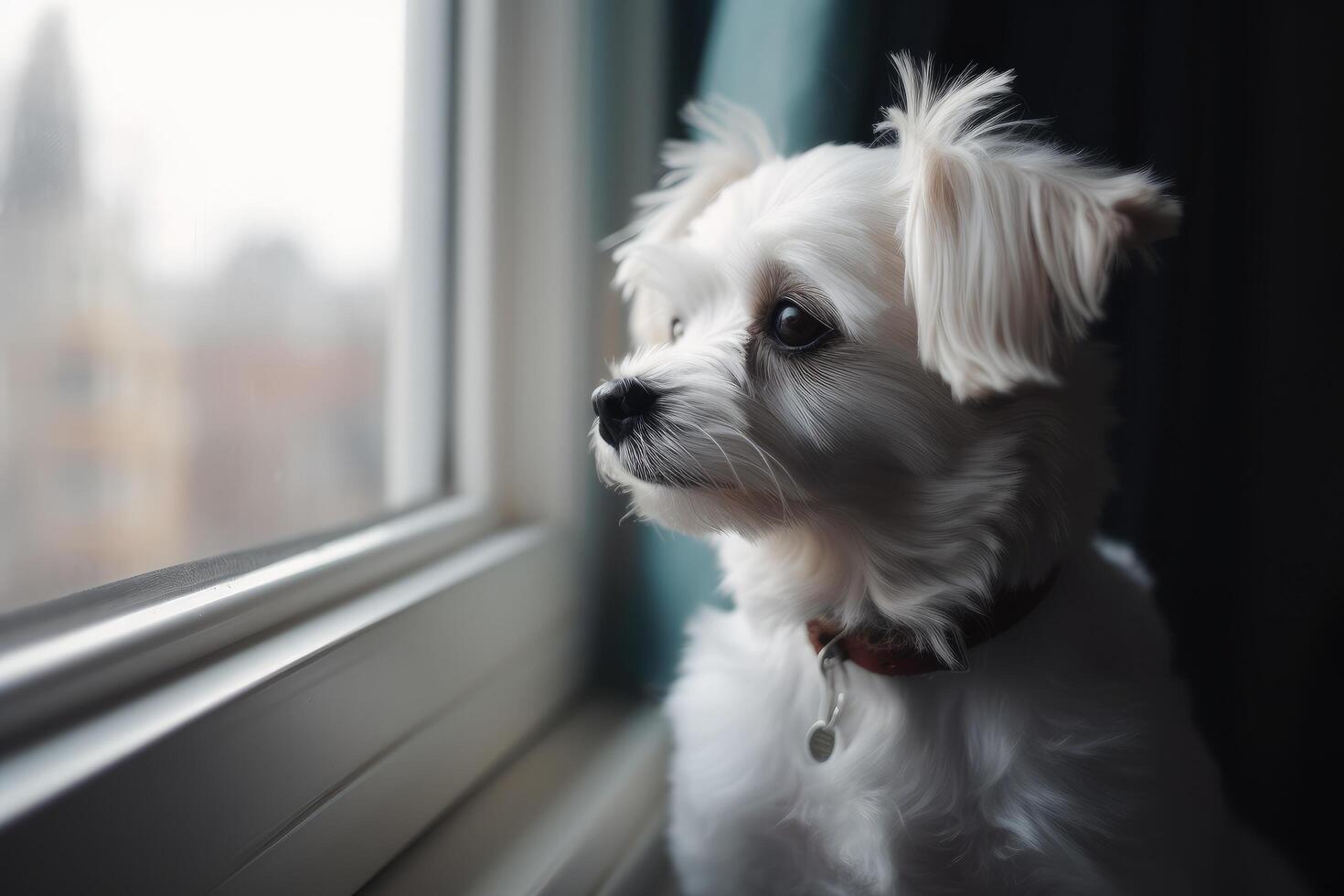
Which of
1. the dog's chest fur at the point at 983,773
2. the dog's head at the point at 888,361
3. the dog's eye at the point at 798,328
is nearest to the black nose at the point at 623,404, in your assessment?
the dog's head at the point at 888,361

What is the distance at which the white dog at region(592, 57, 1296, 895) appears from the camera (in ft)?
1.85

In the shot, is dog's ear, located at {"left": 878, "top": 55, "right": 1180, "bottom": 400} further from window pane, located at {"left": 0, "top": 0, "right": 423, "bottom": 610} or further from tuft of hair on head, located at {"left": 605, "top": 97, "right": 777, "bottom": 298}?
window pane, located at {"left": 0, "top": 0, "right": 423, "bottom": 610}

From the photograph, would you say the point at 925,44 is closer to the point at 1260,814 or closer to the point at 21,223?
the point at 21,223

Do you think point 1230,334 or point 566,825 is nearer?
point 566,825

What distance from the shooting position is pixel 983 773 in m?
0.60

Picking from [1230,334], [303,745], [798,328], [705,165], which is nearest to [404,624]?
[303,745]

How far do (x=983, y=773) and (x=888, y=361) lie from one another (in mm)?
314

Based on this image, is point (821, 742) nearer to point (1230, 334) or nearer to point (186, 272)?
point (186, 272)

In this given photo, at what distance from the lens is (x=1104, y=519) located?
1.15m

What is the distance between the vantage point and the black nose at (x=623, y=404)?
61cm

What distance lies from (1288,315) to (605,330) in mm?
813

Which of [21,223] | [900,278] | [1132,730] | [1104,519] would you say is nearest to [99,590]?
[21,223]

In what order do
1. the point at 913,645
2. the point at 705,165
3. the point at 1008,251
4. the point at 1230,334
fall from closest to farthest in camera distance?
the point at 1008,251 < the point at 913,645 < the point at 705,165 < the point at 1230,334

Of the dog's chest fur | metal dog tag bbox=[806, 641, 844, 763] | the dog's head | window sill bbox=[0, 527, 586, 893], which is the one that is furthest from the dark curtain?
window sill bbox=[0, 527, 586, 893]
